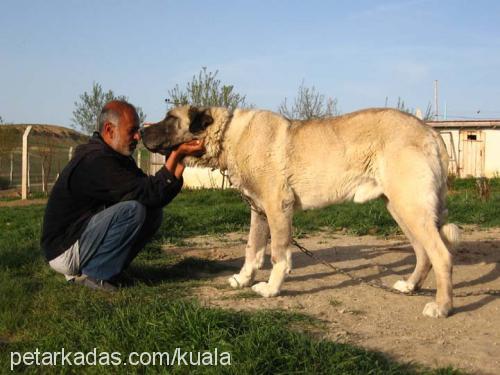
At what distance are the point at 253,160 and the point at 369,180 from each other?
3.35ft

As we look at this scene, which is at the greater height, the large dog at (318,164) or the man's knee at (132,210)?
the large dog at (318,164)

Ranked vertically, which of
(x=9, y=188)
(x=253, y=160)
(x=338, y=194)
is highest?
(x=253, y=160)

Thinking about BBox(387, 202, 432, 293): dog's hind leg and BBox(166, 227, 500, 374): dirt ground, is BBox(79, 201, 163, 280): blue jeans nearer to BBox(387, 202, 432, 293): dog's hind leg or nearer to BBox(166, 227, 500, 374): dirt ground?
BBox(166, 227, 500, 374): dirt ground

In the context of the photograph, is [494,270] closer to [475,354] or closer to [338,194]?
[338,194]

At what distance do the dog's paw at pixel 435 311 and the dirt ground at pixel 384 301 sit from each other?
5 centimetres

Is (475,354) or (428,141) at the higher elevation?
(428,141)

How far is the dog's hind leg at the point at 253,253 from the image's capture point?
4.90 meters

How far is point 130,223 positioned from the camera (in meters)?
4.60

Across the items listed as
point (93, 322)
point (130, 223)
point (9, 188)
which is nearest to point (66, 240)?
point (130, 223)

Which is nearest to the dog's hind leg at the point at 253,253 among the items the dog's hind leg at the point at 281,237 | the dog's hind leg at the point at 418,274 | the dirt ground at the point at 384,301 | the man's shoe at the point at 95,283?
the dirt ground at the point at 384,301

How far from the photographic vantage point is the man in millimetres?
4551

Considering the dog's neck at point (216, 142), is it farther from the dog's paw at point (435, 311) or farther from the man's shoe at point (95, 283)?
the dog's paw at point (435, 311)

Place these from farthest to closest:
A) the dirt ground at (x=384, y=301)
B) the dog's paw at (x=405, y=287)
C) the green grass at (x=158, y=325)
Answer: the dog's paw at (x=405, y=287), the dirt ground at (x=384, y=301), the green grass at (x=158, y=325)

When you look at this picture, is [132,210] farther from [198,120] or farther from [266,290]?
[266,290]
